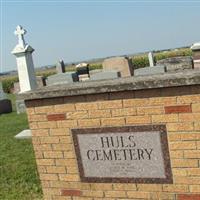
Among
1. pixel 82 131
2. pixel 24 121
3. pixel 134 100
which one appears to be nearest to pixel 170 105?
pixel 134 100

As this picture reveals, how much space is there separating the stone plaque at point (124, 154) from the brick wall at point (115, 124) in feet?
0.20

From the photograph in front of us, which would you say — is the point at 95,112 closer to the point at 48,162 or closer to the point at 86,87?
the point at 86,87

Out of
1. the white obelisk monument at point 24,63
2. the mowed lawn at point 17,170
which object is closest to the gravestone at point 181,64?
the white obelisk monument at point 24,63

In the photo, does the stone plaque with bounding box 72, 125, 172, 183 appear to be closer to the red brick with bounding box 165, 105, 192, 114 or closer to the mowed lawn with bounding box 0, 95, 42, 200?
the red brick with bounding box 165, 105, 192, 114

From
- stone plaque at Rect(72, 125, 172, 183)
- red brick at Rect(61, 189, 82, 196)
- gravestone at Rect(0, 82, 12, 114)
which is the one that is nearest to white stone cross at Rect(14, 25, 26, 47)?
gravestone at Rect(0, 82, 12, 114)

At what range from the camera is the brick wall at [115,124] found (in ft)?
11.0

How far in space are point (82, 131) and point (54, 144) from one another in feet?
1.23

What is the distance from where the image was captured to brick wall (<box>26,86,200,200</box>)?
3.36m

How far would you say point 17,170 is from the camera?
6.31m

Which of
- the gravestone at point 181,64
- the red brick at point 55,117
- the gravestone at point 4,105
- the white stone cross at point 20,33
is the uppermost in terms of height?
the white stone cross at point 20,33

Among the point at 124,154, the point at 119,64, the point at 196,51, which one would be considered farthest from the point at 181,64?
the point at 124,154

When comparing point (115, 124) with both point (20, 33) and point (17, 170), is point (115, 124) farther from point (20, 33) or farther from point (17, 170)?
point (20, 33)

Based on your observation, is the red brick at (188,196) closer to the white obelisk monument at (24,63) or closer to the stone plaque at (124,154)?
the stone plaque at (124,154)

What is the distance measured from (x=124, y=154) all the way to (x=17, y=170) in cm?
316
